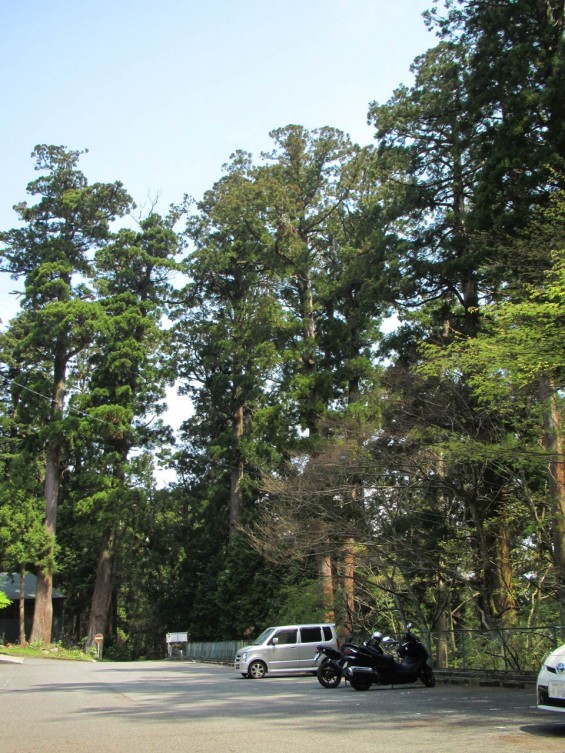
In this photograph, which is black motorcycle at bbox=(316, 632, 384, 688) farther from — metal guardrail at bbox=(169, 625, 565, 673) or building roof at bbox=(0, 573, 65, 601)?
building roof at bbox=(0, 573, 65, 601)

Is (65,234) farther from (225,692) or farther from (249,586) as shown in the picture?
(225,692)

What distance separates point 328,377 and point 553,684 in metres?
22.7

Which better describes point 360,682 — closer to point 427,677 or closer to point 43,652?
point 427,677

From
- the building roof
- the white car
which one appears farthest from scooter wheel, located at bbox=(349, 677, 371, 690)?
the building roof

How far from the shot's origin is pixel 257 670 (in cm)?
1970

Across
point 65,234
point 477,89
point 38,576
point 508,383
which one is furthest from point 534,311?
point 65,234

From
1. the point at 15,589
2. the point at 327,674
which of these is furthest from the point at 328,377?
the point at 15,589

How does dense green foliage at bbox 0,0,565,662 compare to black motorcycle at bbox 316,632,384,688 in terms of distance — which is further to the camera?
dense green foliage at bbox 0,0,565,662

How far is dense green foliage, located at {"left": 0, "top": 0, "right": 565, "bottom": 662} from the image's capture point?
16438 mm

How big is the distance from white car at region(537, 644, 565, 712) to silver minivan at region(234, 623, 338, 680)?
43.8ft

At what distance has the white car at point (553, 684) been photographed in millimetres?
7297

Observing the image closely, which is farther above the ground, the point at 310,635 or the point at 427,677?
the point at 310,635

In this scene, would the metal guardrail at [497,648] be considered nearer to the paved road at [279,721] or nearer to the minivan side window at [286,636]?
A: the paved road at [279,721]

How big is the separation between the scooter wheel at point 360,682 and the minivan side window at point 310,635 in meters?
6.99
